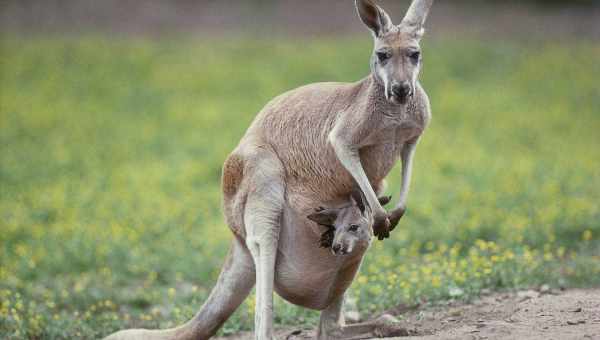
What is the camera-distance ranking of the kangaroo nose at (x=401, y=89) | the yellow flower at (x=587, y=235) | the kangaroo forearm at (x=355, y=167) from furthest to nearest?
the yellow flower at (x=587, y=235) → the kangaroo forearm at (x=355, y=167) → the kangaroo nose at (x=401, y=89)

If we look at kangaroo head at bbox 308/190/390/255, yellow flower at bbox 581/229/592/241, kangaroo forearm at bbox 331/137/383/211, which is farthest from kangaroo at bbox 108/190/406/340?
yellow flower at bbox 581/229/592/241

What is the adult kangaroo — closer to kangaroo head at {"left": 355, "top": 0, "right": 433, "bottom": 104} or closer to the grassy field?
kangaroo head at {"left": 355, "top": 0, "right": 433, "bottom": 104}

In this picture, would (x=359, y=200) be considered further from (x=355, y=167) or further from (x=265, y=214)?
(x=265, y=214)

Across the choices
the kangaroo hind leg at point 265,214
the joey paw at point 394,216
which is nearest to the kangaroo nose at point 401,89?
the joey paw at point 394,216

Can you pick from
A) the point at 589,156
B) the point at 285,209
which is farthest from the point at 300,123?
the point at 589,156

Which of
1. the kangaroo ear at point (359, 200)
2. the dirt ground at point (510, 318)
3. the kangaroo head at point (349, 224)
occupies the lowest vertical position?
the dirt ground at point (510, 318)

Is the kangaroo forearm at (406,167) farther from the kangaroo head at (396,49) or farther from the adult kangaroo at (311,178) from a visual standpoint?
the kangaroo head at (396,49)

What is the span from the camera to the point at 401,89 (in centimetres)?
363

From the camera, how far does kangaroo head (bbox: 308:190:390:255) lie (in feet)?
13.4

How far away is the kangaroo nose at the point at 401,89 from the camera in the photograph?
143 inches

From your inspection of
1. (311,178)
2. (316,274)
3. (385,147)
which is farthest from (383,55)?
(316,274)

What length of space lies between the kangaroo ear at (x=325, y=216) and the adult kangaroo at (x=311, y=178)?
0.01 metres

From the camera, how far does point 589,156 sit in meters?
10.3

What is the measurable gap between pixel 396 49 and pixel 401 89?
0.23 meters
